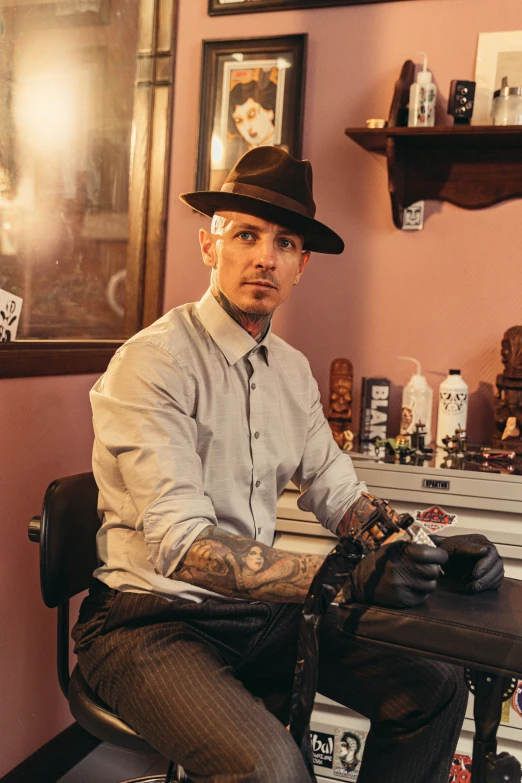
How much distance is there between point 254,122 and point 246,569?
6.49ft

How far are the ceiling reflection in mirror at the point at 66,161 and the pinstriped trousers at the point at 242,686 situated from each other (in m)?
1.04

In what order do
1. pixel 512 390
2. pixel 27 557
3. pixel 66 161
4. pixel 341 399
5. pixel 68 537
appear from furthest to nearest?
pixel 341 399 < pixel 512 390 < pixel 66 161 < pixel 27 557 < pixel 68 537

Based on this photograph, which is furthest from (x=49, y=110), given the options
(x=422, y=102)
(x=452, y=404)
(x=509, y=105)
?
(x=452, y=404)

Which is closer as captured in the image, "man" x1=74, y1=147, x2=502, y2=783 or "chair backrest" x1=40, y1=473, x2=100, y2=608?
"man" x1=74, y1=147, x2=502, y2=783

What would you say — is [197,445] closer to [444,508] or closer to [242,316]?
[242,316]

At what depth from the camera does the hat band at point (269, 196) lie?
171 centimetres

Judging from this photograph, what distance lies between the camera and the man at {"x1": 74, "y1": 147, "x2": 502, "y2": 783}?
1.34m

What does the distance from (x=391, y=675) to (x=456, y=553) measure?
0.31m

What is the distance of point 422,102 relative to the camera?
2.57 m

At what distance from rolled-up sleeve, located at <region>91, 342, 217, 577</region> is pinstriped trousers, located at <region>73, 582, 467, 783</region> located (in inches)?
6.2

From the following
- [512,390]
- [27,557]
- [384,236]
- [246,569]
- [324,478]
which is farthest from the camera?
[384,236]

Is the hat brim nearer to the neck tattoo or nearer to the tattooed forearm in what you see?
the neck tattoo

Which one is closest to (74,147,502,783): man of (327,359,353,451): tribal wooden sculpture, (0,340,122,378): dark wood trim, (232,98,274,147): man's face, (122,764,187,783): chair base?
(122,764,187,783): chair base

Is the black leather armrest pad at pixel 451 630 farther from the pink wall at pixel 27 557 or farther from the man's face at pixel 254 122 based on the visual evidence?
the man's face at pixel 254 122
